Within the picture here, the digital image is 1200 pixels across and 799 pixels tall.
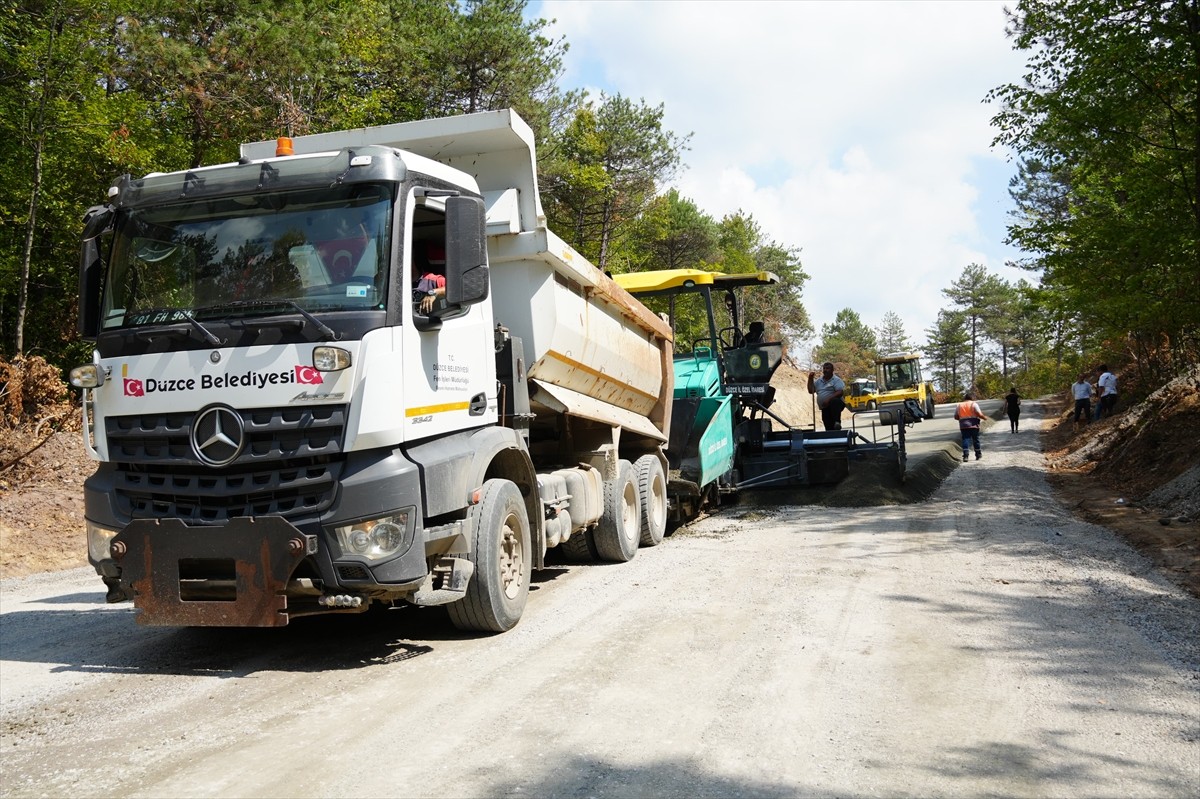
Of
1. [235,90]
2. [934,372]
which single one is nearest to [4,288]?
[235,90]

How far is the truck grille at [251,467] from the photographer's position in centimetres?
495

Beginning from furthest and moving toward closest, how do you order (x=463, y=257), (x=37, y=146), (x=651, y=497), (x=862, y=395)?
(x=862, y=395) < (x=37, y=146) < (x=651, y=497) < (x=463, y=257)

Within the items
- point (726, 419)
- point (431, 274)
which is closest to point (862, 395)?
point (726, 419)

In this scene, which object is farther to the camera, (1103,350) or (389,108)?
(1103,350)

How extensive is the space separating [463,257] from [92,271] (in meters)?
2.29

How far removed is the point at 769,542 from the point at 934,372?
344 ft

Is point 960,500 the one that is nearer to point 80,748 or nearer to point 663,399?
point 663,399

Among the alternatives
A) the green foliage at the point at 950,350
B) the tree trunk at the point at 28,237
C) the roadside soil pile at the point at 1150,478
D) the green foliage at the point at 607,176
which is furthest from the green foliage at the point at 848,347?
the tree trunk at the point at 28,237

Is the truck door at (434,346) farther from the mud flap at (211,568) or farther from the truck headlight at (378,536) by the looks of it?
the mud flap at (211,568)

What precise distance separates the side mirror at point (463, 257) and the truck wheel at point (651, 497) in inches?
176

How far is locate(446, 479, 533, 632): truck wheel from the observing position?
5746 mm

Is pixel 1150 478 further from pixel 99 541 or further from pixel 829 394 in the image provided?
pixel 99 541

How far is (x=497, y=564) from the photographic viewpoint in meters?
5.88

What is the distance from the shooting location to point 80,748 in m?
4.22
